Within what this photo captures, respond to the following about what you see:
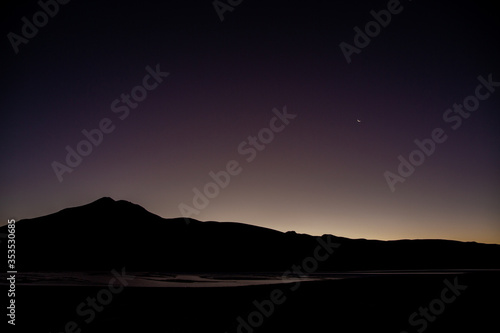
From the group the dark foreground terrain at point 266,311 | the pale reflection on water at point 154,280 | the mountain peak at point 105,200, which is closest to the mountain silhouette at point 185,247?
the mountain peak at point 105,200

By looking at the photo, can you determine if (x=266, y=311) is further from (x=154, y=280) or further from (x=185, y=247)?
(x=185, y=247)

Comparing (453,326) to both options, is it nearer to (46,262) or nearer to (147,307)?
(147,307)

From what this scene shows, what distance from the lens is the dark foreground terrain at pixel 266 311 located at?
35.1ft

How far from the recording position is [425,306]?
1425 cm

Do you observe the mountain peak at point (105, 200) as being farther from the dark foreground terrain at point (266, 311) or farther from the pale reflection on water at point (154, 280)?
the dark foreground terrain at point (266, 311)

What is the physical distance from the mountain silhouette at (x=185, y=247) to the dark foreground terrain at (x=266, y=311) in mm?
36760

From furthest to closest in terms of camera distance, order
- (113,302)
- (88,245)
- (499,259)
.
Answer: (499,259) → (88,245) → (113,302)

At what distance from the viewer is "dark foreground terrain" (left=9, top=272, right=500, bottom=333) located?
10711 mm

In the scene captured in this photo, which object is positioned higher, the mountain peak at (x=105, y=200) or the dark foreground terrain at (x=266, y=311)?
the mountain peak at (x=105, y=200)

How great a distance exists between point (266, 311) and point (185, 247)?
61250 mm

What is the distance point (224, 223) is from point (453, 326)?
84.9 meters

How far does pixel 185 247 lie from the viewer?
238 ft

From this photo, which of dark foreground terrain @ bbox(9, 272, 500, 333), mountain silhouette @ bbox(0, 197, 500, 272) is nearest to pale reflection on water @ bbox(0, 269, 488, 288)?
dark foreground terrain @ bbox(9, 272, 500, 333)

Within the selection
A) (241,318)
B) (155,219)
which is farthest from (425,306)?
(155,219)
